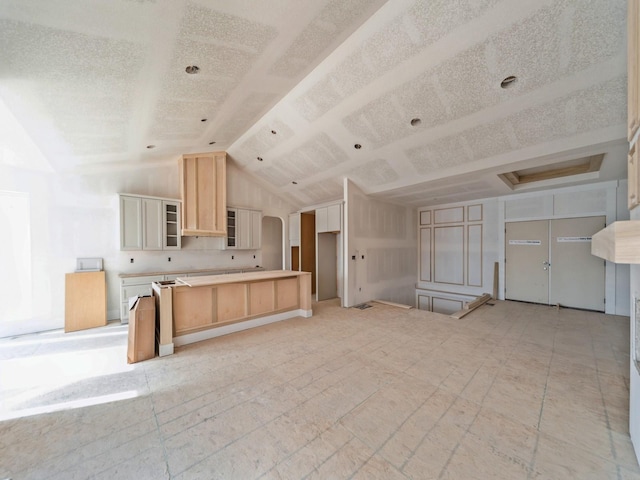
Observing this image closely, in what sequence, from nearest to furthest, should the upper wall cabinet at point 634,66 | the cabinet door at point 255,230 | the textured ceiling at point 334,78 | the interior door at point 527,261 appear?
the upper wall cabinet at point 634,66
the textured ceiling at point 334,78
the interior door at point 527,261
the cabinet door at point 255,230

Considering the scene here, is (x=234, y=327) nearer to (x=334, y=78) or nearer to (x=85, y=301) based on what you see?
(x=85, y=301)

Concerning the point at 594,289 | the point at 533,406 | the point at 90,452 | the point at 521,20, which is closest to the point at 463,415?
the point at 533,406

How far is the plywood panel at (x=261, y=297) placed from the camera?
434cm

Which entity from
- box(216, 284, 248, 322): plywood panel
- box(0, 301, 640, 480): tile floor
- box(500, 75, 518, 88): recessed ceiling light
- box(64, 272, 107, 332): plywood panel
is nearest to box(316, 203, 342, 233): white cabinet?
box(216, 284, 248, 322): plywood panel

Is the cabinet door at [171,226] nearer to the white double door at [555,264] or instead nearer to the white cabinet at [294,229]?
the white cabinet at [294,229]

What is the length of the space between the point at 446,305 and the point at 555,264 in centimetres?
270

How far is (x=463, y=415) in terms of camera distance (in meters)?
2.07

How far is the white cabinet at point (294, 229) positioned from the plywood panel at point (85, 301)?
4534 millimetres

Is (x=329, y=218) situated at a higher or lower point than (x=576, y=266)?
higher

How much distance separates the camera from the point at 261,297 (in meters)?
4.46

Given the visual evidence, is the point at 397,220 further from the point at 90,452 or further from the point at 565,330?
the point at 90,452

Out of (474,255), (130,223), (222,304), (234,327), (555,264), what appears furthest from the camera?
(474,255)

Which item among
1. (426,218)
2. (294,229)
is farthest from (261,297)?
(426,218)

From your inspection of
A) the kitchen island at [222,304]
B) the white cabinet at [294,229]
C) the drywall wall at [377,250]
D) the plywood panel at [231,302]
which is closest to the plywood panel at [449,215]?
the drywall wall at [377,250]
